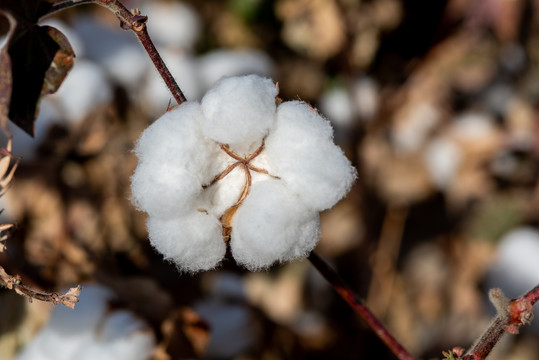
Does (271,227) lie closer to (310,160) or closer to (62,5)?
(310,160)

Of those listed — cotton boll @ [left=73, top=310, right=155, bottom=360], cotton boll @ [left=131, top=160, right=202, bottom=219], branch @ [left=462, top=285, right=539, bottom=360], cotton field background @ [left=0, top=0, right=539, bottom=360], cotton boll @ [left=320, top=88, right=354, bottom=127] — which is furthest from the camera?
cotton boll @ [left=320, top=88, right=354, bottom=127]

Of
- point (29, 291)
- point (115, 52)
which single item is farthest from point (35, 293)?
point (115, 52)

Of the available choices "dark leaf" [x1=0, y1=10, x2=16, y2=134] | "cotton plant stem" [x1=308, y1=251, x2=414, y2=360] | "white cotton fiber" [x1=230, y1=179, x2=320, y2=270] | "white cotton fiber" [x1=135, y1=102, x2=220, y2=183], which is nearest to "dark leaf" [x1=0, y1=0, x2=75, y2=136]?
"dark leaf" [x1=0, y1=10, x2=16, y2=134]

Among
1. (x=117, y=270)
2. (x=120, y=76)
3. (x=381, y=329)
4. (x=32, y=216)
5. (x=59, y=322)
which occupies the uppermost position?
(x=120, y=76)

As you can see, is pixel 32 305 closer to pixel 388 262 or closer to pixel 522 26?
pixel 388 262

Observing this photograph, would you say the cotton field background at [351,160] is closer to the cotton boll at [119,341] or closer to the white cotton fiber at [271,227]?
the cotton boll at [119,341]

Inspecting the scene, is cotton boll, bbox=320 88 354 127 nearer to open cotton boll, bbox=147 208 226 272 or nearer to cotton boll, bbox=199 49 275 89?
cotton boll, bbox=199 49 275 89

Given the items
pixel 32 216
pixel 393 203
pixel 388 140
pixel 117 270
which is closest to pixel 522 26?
pixel 388 140
